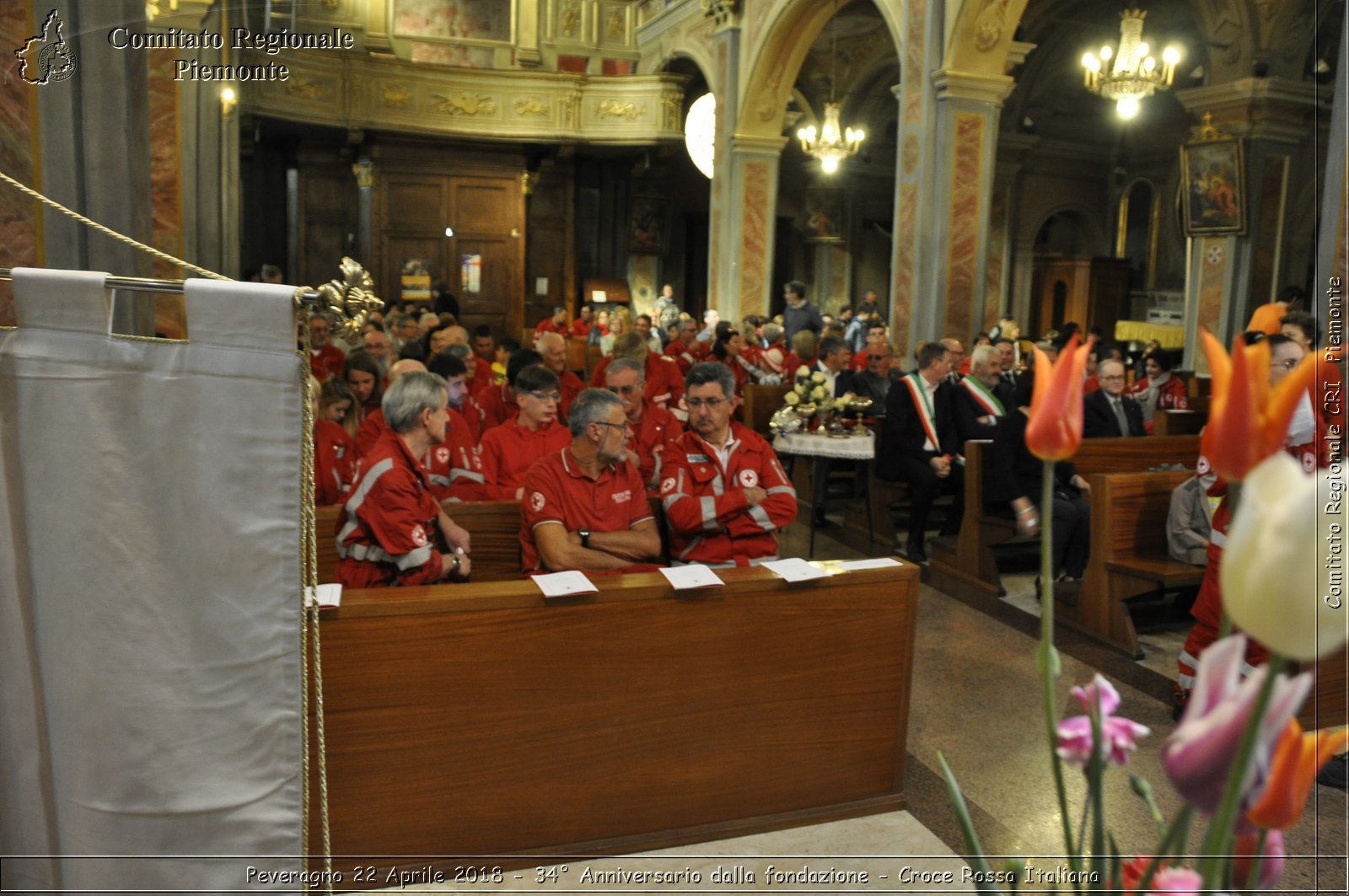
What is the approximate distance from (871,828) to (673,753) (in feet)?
2.45

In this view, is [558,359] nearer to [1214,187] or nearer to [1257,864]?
Result: [1257,864]

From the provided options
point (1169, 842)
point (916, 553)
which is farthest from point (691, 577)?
point (916, 553)

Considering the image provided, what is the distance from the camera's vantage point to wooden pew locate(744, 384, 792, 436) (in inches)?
366

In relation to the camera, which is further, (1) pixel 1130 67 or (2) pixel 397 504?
(1) pixel 1130 67

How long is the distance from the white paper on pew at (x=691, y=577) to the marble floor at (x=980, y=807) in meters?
0.85

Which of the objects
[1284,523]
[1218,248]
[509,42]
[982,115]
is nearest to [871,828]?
[1284,523]

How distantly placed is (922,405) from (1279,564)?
22.2 ft

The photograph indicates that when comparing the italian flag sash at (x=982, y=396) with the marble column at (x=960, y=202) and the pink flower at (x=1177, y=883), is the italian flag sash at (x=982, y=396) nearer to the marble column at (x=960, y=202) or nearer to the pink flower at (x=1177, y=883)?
the marble column at (x=960, y=202)

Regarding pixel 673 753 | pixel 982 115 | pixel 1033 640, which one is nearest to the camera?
pixel 673 753

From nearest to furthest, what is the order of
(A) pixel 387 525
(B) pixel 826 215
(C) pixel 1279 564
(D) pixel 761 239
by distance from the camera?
(C) pixel 1279 564 → (A) pixel 387 525 → (D) pixel 761 239 → (B) pixel 826 215

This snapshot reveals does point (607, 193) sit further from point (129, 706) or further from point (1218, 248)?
point (129, 706)

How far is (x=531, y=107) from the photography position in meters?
18.3

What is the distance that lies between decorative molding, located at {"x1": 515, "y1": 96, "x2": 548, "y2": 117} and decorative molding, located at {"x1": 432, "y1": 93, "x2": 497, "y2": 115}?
42 centimetres

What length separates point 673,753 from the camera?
131 inches
